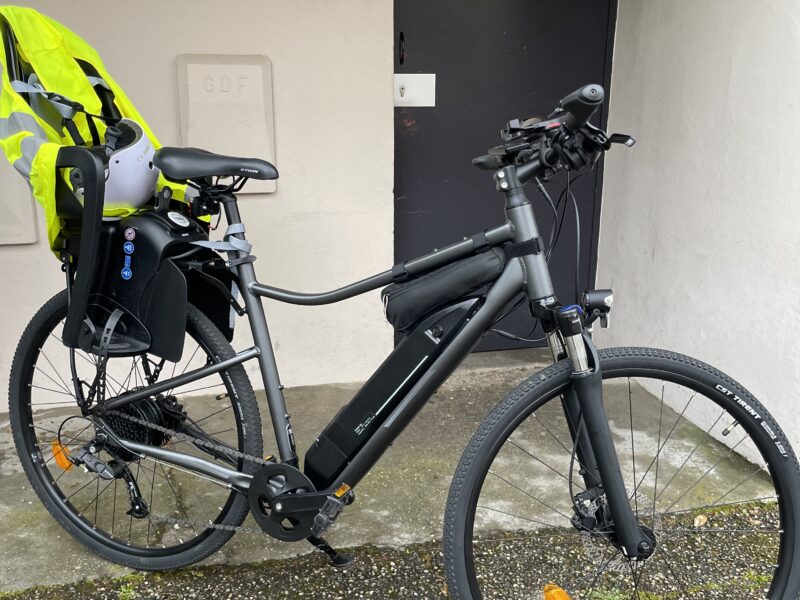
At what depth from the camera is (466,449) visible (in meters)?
1.76

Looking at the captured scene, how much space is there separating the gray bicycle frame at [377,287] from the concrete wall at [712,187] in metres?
1.52

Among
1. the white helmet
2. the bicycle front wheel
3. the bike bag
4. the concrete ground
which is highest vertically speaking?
the white helmet

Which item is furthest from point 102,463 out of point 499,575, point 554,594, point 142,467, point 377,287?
point 554,594

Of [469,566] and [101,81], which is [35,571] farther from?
[101,81]

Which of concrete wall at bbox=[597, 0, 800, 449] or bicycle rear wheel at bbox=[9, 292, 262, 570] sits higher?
concrete wall at bbox=[597, 0, 800, 449]

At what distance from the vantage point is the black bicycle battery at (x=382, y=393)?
1.82 metres

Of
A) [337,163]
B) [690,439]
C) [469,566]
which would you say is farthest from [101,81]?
[690,439]

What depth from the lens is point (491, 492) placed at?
2.73 metres

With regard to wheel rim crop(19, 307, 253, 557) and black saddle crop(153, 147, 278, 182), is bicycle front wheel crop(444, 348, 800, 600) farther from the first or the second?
black saddle crop(153, 147, 278, 182)

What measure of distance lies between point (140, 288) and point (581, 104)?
1.38 m

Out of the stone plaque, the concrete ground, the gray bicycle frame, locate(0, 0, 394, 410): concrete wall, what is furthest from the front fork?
the stone plaque

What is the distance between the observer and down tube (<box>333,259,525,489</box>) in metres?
1.74

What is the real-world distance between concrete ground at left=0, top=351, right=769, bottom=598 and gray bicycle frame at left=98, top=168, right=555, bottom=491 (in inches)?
18.7

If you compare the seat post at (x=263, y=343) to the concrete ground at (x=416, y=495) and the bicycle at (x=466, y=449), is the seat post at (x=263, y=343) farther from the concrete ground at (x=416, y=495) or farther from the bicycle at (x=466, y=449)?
the concrete ground at (x=416, y=495)
